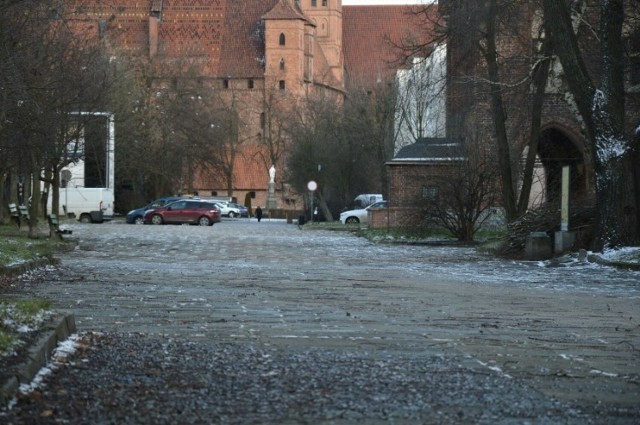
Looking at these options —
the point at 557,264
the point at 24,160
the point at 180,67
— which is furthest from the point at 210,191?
the point at 557,264

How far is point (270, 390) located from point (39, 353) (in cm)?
173

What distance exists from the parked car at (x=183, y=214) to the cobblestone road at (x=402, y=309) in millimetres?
42664

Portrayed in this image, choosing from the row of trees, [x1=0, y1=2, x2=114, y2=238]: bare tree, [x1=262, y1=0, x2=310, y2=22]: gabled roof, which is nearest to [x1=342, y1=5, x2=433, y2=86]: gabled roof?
[x1=262, y1=0, x2=310, y2=22]: gabled roof

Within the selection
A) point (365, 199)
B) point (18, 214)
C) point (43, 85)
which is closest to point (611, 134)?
point (43, 85)

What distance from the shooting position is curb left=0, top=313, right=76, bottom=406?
7805 millimetres

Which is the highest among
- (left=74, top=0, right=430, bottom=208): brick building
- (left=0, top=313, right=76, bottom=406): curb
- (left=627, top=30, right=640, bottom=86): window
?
(left=74, top=0, right=430, bottom=208): brick building

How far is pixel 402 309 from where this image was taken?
16.1m

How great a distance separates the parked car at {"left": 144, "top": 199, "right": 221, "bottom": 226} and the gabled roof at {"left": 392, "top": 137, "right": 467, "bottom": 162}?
17.0 m

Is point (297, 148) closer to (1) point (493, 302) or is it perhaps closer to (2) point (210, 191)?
(2) point (210, 191)

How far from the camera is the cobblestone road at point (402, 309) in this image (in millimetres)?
10580

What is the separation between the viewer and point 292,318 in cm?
1446

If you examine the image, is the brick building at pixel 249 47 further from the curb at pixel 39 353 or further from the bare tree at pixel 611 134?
the curb at pixel 39 353

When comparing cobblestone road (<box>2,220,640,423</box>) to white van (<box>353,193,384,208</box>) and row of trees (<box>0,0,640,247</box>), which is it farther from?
white van (<box>353,193,384,208</box>)

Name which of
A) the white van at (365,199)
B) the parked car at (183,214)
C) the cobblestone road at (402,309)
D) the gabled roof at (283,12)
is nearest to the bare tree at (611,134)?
the cobblestone road at (402,309)
